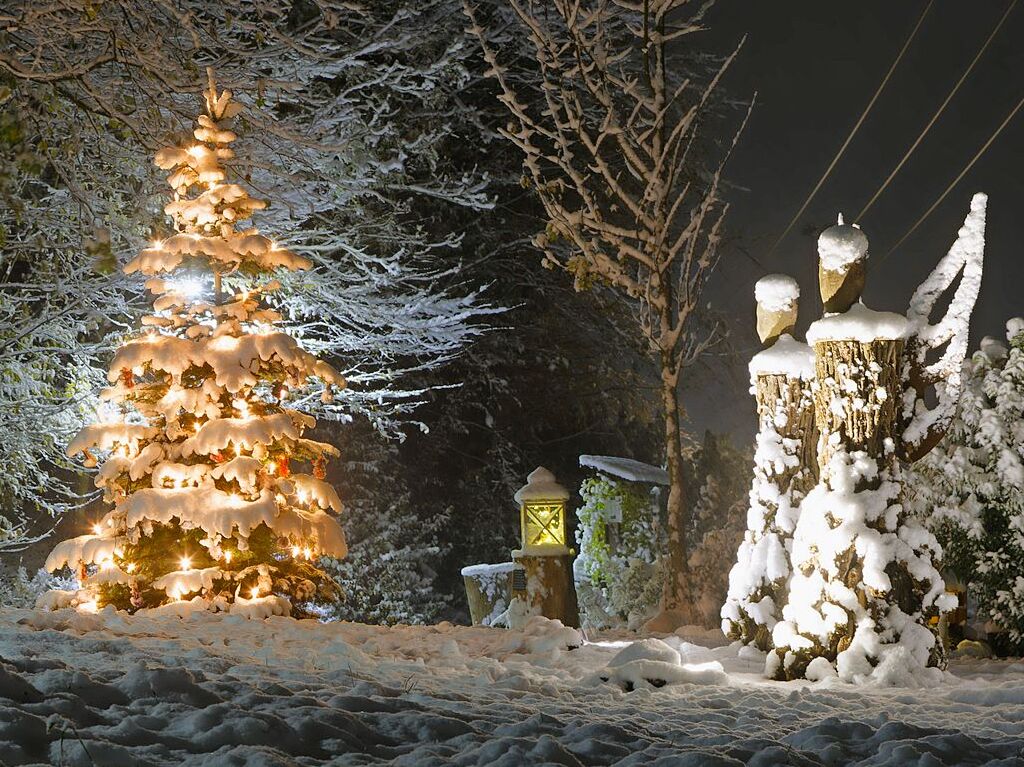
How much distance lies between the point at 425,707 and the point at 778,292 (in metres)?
5.19

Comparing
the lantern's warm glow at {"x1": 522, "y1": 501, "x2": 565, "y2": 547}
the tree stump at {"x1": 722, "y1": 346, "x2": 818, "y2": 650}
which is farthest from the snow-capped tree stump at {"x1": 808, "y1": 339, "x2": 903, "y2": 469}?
the lantern's warm glow at {"x1": 522, "y1": 501, "x2": 565, "y2": 547}

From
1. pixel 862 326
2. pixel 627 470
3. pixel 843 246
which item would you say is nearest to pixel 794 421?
pixel 862 326

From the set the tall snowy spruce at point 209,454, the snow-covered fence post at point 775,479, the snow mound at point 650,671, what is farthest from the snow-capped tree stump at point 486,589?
the snow mound at point 650,671

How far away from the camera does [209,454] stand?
349 inches

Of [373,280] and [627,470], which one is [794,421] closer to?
[373,280]

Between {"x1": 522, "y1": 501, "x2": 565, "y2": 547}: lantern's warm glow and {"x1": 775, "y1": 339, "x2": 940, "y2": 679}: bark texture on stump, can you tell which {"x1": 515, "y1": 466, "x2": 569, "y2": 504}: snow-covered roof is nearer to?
{"x1": 522, "y1": 501, "x2": 565, "y2": 547}: lantern's warm glow

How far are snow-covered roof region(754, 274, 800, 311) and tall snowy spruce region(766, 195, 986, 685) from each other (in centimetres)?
129

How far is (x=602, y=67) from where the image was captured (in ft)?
38.2

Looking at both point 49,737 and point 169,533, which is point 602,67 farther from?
point 49,737

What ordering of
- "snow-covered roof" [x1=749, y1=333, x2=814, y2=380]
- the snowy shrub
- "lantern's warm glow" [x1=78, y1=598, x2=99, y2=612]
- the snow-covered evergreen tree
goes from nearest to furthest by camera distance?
the snow-covered evergreen tree → "snow-covered roof" [x1=749, y1=333, x2=814, y2=380] → "lantern's warm glow" [x1=78, y1=598, x2=99, y2=612] → the snowy shrub

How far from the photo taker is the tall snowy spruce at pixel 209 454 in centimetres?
851

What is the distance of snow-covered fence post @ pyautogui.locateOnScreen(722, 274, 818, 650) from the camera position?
7.97 metres

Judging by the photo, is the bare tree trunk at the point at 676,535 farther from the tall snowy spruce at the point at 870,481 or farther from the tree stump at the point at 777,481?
the tall snowy spruce at the point at 870,481

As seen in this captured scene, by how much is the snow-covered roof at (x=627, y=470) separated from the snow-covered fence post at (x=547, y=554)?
15.0ft
